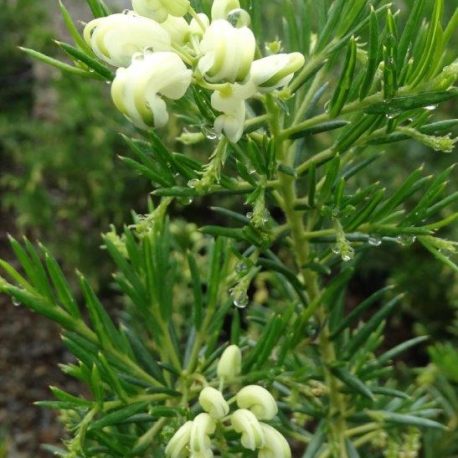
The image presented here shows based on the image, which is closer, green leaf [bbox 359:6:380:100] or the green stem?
green leaf [bbox 359:6:380:100]

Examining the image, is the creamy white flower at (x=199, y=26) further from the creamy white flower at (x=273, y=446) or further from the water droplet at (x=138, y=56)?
the creamy white flower at (x=273, y=446)

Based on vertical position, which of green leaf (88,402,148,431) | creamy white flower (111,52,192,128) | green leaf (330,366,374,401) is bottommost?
green leaf (330,366,374,401)

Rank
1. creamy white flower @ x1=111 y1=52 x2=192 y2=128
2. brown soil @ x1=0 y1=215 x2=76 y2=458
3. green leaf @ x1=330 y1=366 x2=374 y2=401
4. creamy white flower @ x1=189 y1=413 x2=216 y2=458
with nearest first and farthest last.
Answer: creamy white flower @ x1=111 y1=52 x2=192 y2=128
creamy white flower @ x1=189 y1=413 x2=216 y2=458
green leaf @ x1=330 y1=366 x2=374 y2=401
brown soil @ x1=0 y1=215 x2=76 y2=458

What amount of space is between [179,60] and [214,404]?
9.6 inches

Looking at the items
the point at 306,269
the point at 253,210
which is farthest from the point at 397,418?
the point at 253,210

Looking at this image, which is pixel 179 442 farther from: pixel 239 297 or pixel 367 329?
pixel 367 329

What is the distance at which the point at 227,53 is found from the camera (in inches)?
15.4

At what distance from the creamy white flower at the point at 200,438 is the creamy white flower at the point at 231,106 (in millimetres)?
197

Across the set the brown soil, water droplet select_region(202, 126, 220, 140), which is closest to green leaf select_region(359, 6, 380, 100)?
water droplet select_region(202, 126, 220, 140)

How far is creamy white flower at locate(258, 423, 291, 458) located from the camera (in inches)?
19.4

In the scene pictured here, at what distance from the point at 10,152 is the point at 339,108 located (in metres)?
1.97

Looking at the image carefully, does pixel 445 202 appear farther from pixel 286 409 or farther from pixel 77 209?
pixel 77 209

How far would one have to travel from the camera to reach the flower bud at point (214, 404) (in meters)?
0.51

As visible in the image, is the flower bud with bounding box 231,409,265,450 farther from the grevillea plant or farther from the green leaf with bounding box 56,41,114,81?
the green leaf with bounding box 56,41,114,81
